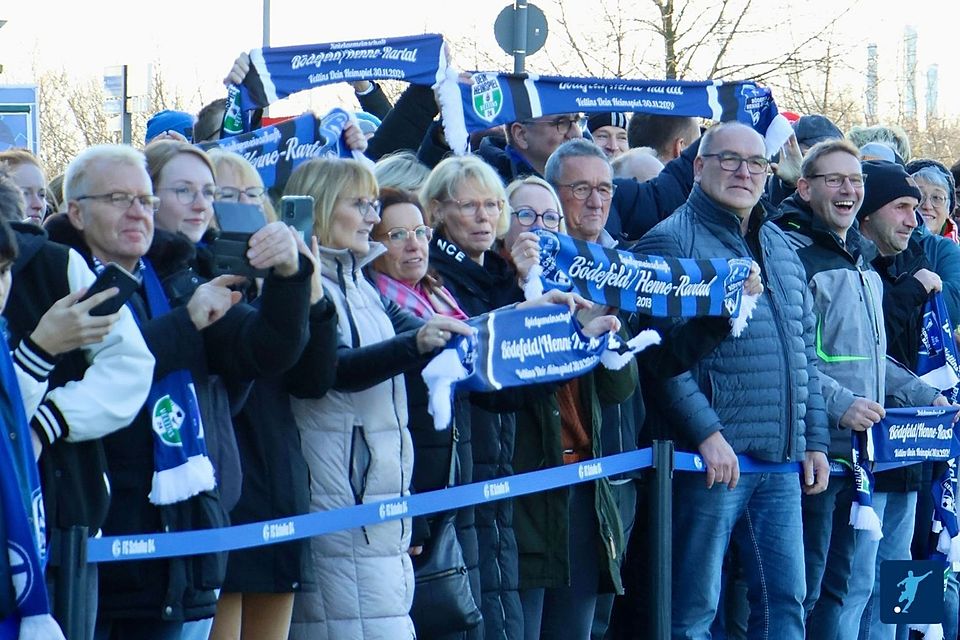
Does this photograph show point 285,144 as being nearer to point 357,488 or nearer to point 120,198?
point 357,488

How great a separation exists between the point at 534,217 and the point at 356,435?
154 centimetres

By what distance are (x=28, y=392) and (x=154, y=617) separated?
0.84 m

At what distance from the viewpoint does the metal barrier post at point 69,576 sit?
14.1 ft

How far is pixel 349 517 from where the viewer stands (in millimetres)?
5234

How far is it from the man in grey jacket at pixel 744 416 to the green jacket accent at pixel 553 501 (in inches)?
22.8

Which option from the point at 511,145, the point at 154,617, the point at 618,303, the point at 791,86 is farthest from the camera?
the point at 791,86

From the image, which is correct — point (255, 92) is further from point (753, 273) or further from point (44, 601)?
point (44, 601)

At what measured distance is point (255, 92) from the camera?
8.41m

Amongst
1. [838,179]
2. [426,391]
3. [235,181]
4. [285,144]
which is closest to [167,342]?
[235,181]

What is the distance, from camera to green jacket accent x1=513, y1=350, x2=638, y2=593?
614 centimetres

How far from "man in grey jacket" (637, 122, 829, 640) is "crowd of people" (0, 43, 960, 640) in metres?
0.01

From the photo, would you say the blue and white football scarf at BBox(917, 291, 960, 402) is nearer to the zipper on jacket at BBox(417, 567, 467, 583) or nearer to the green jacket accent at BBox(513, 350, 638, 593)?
the green jacket accent at BBox(513, 350, 638, 593)

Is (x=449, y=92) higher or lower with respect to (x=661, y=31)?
lower

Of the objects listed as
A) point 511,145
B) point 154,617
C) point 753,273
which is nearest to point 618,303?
point 753,273
